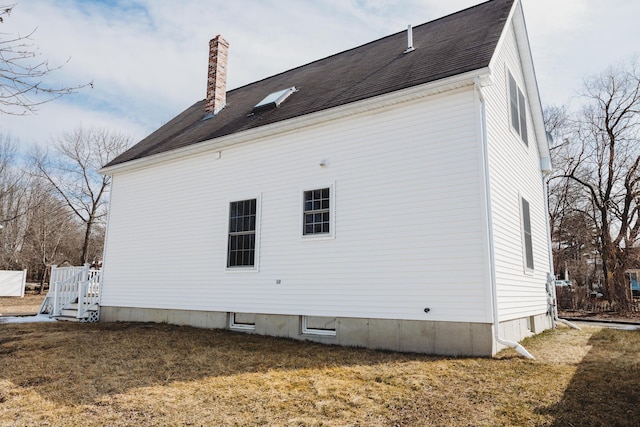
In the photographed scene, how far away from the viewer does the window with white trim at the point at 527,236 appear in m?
10.1

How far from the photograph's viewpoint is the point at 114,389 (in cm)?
566

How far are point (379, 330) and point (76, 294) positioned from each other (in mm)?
A: 10112

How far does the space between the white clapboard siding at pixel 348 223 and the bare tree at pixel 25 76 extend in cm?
585

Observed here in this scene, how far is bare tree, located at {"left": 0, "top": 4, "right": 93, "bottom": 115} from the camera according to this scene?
348 cm

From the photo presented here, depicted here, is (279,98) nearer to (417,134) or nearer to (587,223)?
(417,134)

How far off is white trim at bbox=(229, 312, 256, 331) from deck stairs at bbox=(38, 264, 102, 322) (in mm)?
5223

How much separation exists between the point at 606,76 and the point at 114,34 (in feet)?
82.1

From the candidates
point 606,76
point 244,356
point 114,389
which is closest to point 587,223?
point 606,76

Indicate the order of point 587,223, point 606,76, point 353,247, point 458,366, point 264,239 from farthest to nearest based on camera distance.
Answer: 1. point 587,223
2. point 606,76
3. point 264,239
4. point 353,247
5. point 458,366

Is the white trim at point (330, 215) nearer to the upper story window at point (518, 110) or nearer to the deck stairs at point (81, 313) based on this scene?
the upper story window at point (518, 110)

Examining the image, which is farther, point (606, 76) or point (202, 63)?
point (606, 76)

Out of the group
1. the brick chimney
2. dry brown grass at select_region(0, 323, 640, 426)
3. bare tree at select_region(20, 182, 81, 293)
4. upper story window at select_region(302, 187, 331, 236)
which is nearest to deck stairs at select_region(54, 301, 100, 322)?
dry brown grass at select_region(0, 323, 640, 426)

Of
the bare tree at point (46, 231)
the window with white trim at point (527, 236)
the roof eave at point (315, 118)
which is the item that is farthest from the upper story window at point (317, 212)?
the bare tree at point (46, 231)

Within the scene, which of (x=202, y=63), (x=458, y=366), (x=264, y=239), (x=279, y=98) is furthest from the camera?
(x=202, y=63)
